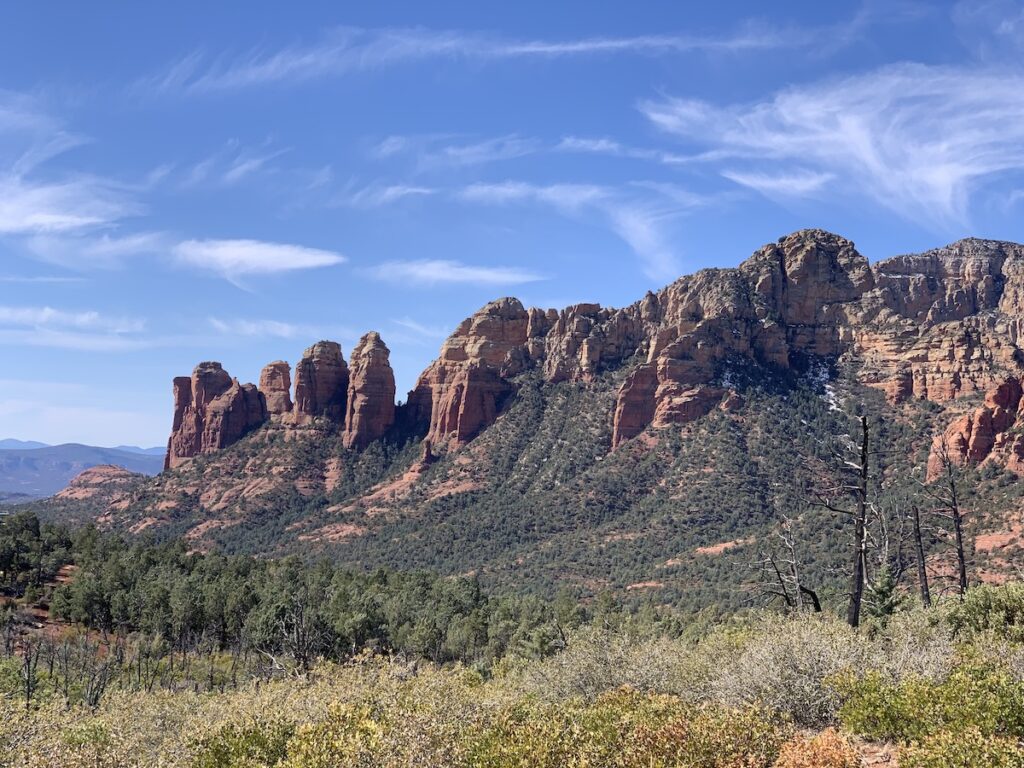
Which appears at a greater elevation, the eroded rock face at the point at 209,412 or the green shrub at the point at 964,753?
the eroded rock face at the point at 209,412

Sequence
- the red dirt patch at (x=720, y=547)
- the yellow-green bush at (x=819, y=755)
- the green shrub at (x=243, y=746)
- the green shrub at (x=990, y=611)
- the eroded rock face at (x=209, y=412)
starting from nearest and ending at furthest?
the yellow-green bush at (x=819, y=755) < the green shrub at (x=243, y=746) < the green shrub at (x=990, y=611) < the red dirt patch at (x=720, y=547) < the eroded rock face at (x=209, y=412)

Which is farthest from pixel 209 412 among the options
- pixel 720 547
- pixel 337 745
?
pixel 337 745

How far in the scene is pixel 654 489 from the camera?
365ft

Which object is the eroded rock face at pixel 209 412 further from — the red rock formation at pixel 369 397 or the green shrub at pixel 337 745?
the green shrub at pixel 337 745

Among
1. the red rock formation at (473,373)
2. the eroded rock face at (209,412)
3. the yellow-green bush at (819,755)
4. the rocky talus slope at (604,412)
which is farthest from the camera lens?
the eroded rock face at (209,412)

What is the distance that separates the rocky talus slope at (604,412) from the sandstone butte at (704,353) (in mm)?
421

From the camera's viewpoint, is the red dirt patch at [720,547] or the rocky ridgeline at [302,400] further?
the rocky ridgeline at [302,400]

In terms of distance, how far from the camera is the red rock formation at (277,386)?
176375mm

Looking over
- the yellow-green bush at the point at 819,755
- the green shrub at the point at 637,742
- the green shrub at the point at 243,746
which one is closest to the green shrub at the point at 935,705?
the green shrub at the point at 637,742

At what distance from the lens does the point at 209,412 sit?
579 feet

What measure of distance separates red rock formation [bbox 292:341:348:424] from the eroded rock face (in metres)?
13.2

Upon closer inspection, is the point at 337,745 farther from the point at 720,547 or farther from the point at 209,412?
the point at 209,412

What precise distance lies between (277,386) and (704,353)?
103 m

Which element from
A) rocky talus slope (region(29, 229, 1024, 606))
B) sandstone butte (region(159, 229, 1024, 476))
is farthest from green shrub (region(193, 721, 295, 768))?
sandstone butte (region(159, 229, 1024, 476))
